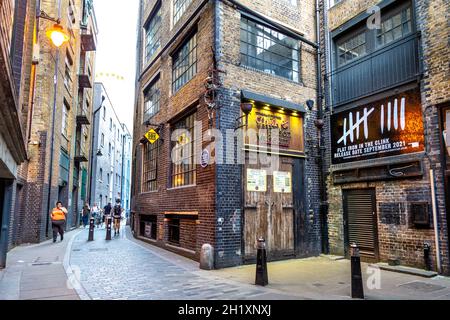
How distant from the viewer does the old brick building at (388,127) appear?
792 centimetres

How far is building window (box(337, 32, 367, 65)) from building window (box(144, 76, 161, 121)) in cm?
718

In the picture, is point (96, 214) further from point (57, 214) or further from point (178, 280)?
point (178, 280)

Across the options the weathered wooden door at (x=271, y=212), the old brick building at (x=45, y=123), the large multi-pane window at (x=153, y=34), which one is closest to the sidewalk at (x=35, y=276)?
the old brick building at (x=45, y=123)

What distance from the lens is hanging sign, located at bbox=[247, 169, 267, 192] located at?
937 centimetres

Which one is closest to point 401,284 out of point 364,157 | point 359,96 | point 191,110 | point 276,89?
point 364,157

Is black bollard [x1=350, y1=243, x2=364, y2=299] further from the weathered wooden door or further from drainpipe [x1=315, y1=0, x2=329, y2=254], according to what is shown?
drainpipe [x1=315, y1=0, x2=329, y2=254]

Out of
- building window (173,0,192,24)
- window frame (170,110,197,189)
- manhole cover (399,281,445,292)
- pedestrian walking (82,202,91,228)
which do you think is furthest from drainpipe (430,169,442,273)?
pedestrian walking (82,202,91,228)

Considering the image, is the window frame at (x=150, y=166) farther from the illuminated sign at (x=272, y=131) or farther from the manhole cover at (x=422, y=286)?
the manhole cover at (x=422, y=286)

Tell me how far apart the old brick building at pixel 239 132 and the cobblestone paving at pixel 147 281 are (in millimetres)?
1257

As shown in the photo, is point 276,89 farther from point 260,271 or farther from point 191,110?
point 260,271

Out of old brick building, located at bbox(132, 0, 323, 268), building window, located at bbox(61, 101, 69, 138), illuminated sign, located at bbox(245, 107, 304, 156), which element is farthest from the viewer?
building window, located at bbox(61, 101, 69, 138)

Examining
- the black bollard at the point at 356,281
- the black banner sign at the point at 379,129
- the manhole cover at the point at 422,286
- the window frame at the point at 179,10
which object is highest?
the window frame at the point at 179,10

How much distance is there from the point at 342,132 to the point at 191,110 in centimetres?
468

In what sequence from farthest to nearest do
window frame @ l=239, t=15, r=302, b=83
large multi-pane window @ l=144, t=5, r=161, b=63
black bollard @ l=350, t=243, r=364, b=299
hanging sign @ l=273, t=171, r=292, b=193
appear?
large multi-pane window @ l=144, t=5, r=161, b=63 < window frame @ l=239, t=15, r=302, b=83 < hanging sign @ l=273, t=171, r=292, b=193 < black bollard @ l=350, t=243, r=364, b=299
